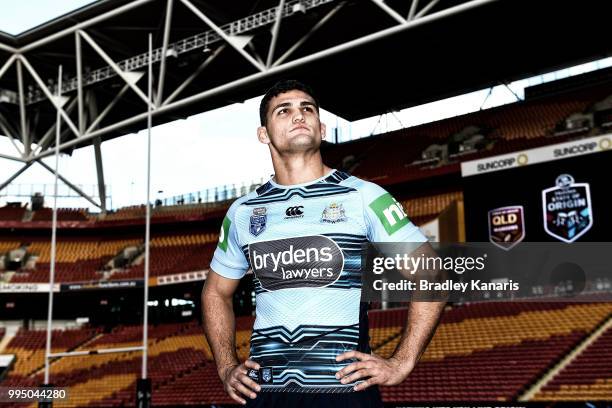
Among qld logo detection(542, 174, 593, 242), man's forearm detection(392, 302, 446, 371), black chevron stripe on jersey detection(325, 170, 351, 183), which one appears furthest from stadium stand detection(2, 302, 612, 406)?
black chevron stripe on jersey detection(325, 170, 351, 183)

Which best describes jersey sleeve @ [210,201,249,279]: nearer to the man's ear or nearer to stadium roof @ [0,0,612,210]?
the man's ear

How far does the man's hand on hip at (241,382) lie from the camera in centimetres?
262

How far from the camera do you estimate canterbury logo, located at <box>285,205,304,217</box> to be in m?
2.83

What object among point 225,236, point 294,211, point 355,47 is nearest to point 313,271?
point 294,211

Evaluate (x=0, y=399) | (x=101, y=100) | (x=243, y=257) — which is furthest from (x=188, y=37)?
(x=243, y=257)

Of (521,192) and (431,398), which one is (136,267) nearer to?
(431,398)

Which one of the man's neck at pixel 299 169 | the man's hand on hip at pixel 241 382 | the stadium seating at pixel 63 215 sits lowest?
the man's hand on hip at pixel 241 382

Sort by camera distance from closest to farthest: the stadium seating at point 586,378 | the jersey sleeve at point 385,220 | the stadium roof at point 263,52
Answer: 1. the jersey sleeve at point 385,220
2. the stadium seating at point 586,378
3. the stadium roof at point 263,52

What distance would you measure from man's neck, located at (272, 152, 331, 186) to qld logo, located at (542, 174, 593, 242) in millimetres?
11476

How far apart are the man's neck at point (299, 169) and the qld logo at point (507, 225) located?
11.4 m

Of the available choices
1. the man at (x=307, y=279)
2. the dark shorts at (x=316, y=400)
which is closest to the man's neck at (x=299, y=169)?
the man at (x=307, y=279)

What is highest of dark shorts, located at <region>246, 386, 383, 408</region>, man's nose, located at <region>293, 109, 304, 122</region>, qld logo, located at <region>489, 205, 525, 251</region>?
qld logo, located at <region>489, 205, 525, 251</region>

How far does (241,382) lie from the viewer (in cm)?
267

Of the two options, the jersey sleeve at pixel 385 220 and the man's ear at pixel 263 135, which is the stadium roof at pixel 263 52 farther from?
the jersey sleeve at pixel 385 220
